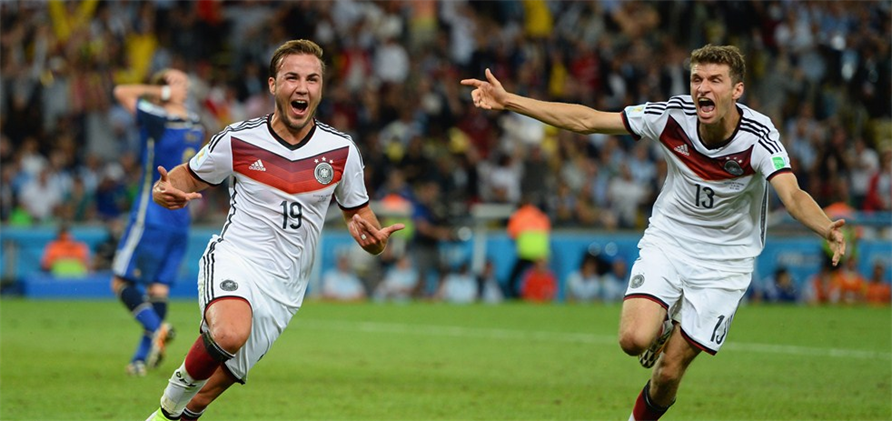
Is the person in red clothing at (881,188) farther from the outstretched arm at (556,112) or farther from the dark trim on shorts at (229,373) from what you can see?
the dark trim on shorts at (229,373)

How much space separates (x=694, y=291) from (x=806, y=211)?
976 millimetres

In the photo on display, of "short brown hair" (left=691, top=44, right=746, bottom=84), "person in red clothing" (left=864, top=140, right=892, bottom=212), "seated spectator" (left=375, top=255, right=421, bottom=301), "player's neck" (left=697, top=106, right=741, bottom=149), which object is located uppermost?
"short brown hair" (left=691, top=44, right=746, bottom=84)

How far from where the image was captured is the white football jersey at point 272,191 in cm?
757

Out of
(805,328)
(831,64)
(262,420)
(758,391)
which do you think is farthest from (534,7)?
(262,420)

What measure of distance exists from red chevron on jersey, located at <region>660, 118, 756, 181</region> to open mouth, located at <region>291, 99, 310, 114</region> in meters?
2.38

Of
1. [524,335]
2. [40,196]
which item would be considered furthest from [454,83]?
[524,335]

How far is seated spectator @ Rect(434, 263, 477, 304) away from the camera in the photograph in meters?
23.3

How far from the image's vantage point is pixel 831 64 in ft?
85.1

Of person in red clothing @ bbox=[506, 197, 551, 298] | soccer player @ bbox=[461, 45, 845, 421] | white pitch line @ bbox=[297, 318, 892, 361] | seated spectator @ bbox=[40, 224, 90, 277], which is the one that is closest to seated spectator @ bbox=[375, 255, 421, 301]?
person in red clothing @ bbox=[506, 197, 551, 298]

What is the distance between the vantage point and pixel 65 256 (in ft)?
71.4

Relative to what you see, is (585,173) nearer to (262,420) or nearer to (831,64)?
(831,64)

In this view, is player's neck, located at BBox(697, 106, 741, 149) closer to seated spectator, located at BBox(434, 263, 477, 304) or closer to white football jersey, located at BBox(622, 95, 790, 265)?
white football jersey, located at BBox(622, 95, 790, 265)

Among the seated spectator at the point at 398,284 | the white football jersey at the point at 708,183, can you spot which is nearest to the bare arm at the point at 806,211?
the white football jersey at the point at 708,183

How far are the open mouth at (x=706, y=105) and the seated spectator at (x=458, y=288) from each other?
1555cm
